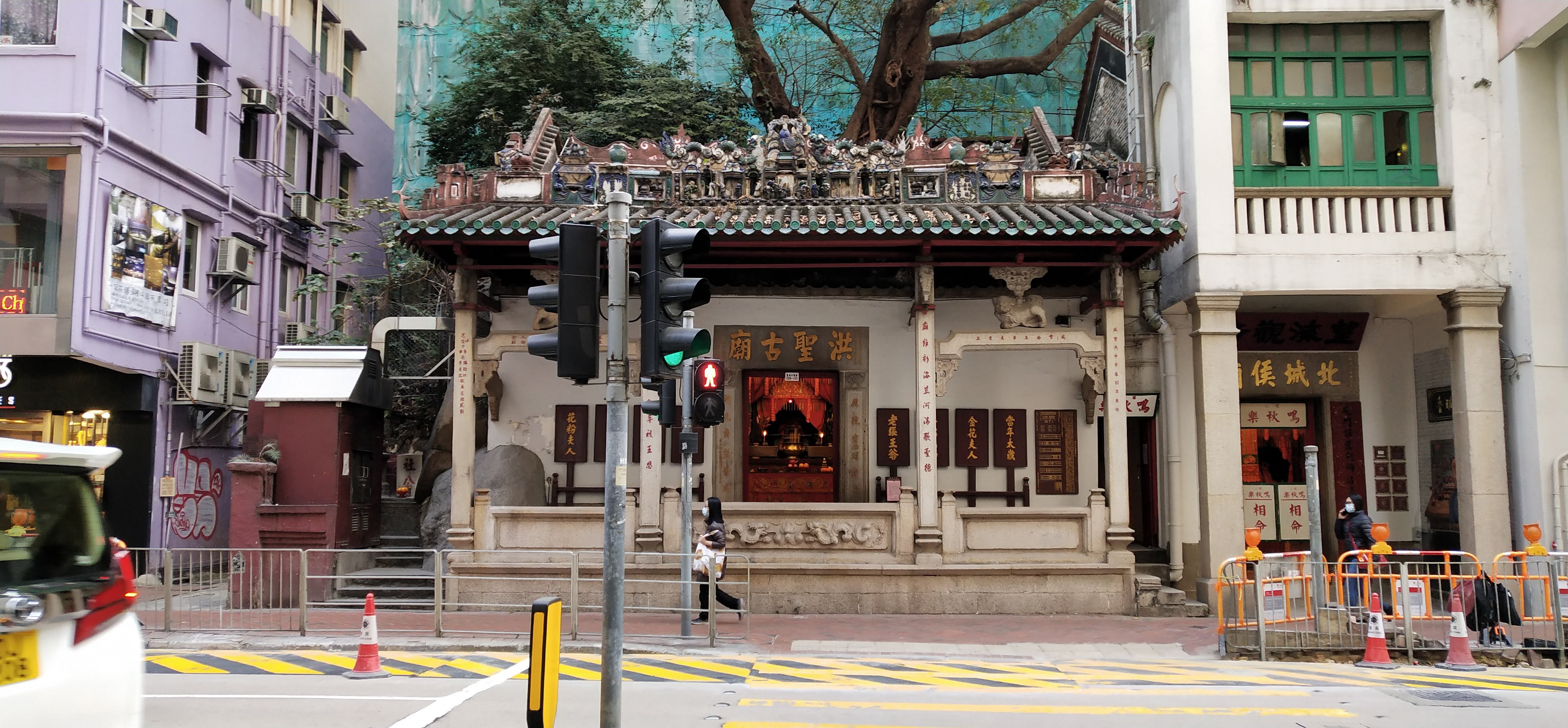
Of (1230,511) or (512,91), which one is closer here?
(1230,511)

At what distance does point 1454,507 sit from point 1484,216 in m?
4.38

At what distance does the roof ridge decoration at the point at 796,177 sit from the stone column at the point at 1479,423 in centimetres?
466

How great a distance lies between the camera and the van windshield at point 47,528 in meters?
4.30

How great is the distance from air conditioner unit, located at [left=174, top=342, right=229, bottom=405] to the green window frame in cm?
1767

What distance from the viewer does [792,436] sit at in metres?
16.2

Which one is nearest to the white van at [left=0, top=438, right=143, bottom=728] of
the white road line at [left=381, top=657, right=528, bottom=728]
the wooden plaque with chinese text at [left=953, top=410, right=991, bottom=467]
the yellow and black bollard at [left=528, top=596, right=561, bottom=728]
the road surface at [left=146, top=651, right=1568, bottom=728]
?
the yellow and black bollard at [left=528, top=596, right=561, bottom=728]

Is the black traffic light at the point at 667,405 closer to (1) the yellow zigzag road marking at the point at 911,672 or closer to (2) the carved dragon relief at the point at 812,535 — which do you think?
(1) the yellow zigzag road marking at the point at 911,672

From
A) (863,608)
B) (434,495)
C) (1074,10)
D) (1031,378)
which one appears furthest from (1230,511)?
(1074,10)

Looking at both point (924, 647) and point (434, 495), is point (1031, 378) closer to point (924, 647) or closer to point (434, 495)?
point (924, 647)

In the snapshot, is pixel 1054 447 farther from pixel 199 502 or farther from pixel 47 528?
pixel 199 502

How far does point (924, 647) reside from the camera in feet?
37.5

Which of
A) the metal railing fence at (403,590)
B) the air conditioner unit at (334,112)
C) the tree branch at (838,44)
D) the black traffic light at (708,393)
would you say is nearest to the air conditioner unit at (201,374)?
the metal railing fence at (403,590)

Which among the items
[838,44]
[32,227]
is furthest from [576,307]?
[838,44]

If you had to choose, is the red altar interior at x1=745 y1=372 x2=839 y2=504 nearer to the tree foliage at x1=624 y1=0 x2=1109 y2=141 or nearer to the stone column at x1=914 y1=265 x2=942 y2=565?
the stone column at x1=914 y1=265 x2=942 y2=565
